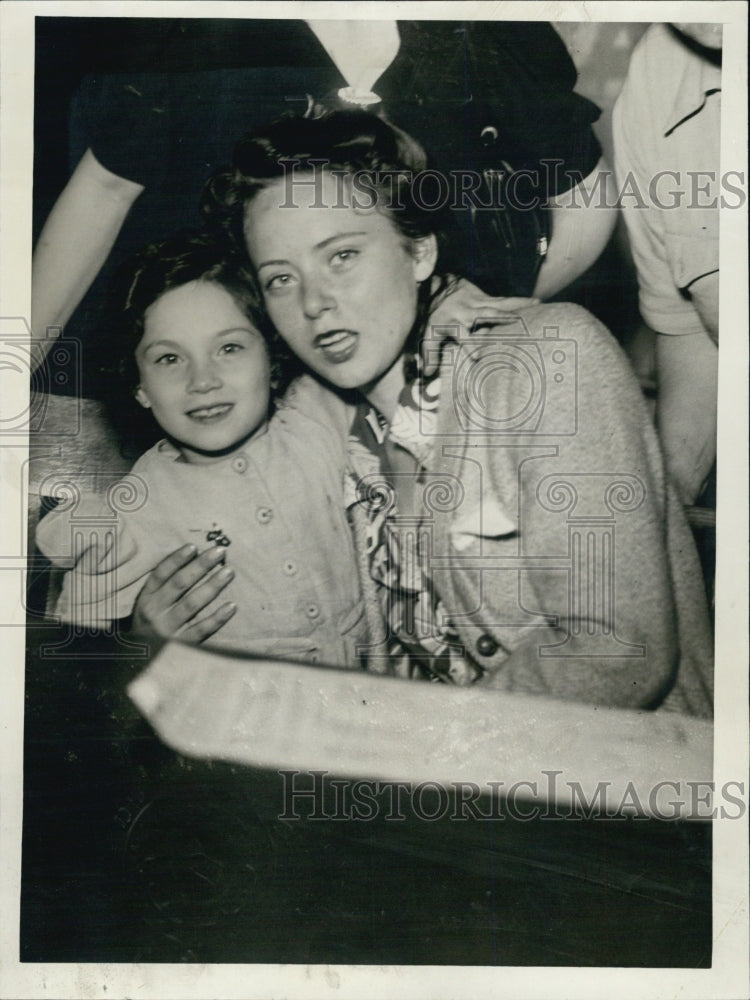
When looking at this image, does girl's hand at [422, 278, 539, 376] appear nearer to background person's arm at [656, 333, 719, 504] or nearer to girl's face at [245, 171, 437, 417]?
girl's face at [245, 171, 437, 417]

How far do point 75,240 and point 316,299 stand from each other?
0.62 metres

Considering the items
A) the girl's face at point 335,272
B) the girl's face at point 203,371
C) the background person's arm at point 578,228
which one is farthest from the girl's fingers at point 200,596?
the background person's arm at point 578,228

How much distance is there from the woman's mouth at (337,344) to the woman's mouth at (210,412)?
0.27 metres

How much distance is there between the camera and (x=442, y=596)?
1941 millimetres

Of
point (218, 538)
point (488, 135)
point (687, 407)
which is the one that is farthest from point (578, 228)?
point (218, 538)

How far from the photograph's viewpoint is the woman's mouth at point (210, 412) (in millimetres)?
1960

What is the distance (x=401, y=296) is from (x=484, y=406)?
1.12ft

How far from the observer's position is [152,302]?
1.96 metres

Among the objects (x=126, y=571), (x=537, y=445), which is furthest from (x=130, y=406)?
(x=537, y=445)

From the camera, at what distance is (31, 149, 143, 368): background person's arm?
A: 6.47 feet

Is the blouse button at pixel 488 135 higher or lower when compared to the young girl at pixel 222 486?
higher

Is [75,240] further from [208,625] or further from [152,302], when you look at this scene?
[208,625]

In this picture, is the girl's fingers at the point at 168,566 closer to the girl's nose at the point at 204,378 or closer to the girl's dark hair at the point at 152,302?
the girl's dark hair at the point at 152,302

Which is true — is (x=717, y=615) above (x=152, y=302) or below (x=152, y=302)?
below
